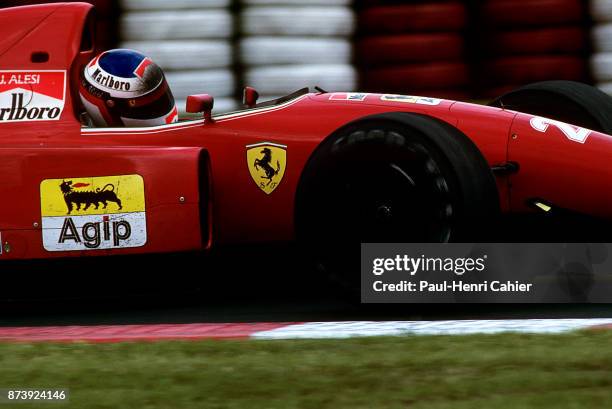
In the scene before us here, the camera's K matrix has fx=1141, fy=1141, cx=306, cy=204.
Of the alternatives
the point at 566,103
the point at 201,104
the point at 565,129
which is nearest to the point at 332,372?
the point at 565,129

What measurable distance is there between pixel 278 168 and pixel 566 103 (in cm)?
157

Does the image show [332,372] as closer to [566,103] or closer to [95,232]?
[95,232]

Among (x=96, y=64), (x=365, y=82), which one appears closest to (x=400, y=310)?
(x=96, y=64)

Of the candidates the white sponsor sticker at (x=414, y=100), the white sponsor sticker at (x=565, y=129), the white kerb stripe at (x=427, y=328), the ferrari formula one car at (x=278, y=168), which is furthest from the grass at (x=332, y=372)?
the white sponsor sticker at (x=414, y=100)

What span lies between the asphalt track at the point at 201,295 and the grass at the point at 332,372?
3.24 ft

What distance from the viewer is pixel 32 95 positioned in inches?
224

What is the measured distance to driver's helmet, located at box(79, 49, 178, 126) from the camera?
5.65 meters

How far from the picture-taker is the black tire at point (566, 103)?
5.64 meters

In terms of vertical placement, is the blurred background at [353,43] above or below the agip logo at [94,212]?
above

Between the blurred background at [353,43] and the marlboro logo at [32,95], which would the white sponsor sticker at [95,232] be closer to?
the marlboro logo at [32,95]

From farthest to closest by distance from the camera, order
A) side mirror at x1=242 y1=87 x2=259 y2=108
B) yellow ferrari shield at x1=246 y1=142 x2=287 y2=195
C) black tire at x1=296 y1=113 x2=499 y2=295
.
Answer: side mirror at x1=242 y1=87 x2=259 y2=108 < yellow ferrari shield at x1=246 y1=142 x2=287 y2=195 < black tire at x1=296 y1=113 x2=499 y2=295

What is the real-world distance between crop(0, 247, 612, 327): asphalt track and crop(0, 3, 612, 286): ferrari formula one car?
0.46 feet

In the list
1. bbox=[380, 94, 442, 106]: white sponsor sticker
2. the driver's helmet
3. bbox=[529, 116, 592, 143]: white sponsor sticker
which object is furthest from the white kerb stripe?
the driver's helmet

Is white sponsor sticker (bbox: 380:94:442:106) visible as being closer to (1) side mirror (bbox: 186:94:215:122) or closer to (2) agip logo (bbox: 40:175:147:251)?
(1) side mirror (bbox: 186:94:215:122)
